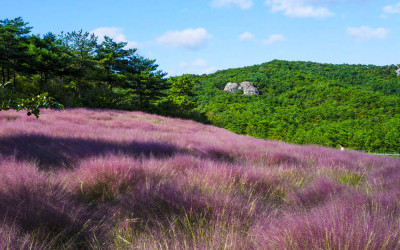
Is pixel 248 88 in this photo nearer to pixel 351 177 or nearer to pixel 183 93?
pixel 183 93

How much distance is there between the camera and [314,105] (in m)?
78.0

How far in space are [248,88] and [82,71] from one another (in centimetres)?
7566

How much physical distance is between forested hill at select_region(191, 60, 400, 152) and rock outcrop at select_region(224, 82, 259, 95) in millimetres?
2685

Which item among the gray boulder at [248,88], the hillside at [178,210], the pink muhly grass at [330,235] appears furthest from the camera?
the gray boulder at [248,88]

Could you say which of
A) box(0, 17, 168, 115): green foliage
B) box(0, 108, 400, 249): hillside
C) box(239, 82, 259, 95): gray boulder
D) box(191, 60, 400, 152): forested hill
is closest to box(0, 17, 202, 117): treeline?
box(0, 17, 168, 115): green foliage

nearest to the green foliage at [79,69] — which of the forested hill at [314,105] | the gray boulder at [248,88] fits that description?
the forested hill at [314,105]

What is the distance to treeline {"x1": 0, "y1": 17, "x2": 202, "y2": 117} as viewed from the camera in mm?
23375

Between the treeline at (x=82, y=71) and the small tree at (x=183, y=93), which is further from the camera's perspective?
the small tree at (x=183, y=93)

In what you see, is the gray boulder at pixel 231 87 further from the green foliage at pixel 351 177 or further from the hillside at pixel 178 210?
the hillside at pixel 178 210

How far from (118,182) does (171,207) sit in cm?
83

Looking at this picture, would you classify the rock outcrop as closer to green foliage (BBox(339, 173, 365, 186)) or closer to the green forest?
the green forest

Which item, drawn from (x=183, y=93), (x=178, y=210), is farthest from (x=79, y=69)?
(x=178, y=210)

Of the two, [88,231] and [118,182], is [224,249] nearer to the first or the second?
[88,231]

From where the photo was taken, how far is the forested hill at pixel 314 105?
55562 millimetres
